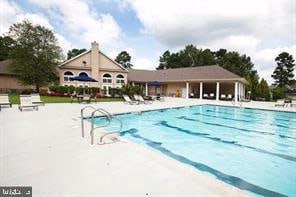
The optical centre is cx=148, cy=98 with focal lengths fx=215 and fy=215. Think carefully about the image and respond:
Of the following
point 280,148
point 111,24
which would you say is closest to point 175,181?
point 280,148

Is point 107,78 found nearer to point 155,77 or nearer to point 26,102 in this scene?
point 155,77

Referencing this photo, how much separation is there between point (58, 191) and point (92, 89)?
2537 centimetres

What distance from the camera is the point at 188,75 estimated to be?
33.0m

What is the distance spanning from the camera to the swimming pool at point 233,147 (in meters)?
5.24

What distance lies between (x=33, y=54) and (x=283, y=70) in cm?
5583

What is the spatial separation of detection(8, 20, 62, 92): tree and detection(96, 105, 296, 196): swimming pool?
20.4 m

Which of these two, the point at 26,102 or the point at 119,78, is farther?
the point at 119,78

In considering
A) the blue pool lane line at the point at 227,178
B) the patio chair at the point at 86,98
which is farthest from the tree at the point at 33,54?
the blue pool lane line at the point at 227,178

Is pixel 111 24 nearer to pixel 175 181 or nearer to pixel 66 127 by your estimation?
pixel 66 127

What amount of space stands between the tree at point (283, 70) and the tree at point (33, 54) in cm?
5224

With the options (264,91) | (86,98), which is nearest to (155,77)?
(264,91)

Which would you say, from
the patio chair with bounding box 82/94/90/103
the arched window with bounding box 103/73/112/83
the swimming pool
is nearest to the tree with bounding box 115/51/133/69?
the arched window with bounding box 103/73/112/83

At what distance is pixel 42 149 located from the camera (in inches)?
200

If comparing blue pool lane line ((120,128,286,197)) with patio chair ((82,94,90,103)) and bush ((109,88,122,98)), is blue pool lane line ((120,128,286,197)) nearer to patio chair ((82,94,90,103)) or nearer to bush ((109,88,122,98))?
patio chair ((82,94,90,103))
